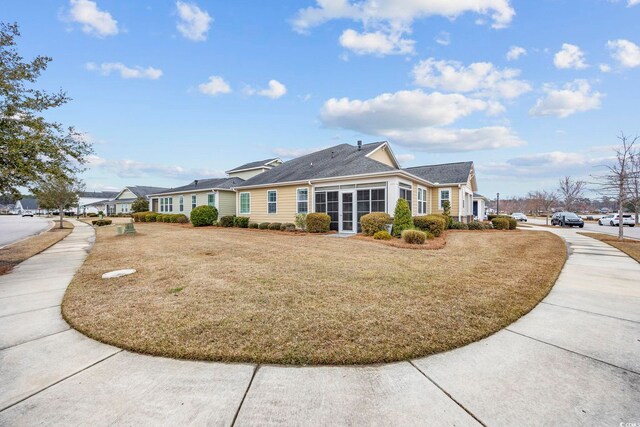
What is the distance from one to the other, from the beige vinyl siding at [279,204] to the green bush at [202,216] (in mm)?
3509

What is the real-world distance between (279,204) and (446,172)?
555 inches

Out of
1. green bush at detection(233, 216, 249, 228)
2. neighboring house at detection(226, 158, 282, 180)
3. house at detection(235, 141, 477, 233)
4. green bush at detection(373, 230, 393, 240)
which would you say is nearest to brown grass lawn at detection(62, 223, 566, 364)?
green bush at detection(373, 230, 393, 240)

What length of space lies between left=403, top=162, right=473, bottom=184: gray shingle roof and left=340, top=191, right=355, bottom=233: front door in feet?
32.7

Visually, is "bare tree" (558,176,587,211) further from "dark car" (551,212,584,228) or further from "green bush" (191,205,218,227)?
"green bush" (191,205,218,227)

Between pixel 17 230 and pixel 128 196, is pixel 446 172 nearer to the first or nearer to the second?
pixel 17 230

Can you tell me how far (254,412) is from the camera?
6.73ft

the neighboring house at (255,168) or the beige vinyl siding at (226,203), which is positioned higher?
the neighboring house at (255,168)

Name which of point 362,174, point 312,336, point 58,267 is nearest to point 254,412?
point 312,336

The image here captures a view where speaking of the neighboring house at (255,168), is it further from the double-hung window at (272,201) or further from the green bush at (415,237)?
the green bush at (415,237)

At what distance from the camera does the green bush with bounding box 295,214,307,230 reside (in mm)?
15984

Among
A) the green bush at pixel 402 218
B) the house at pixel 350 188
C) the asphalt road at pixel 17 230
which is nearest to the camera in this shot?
the green bush at pixel 402 218

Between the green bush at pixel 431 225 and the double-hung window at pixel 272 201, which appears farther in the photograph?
the double-hung window at pixel 272 201

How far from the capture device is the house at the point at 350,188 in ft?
46.1

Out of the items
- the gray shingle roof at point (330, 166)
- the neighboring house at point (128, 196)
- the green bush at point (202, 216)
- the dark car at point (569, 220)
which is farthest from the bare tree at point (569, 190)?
the neighboring house at point (128, 196)
